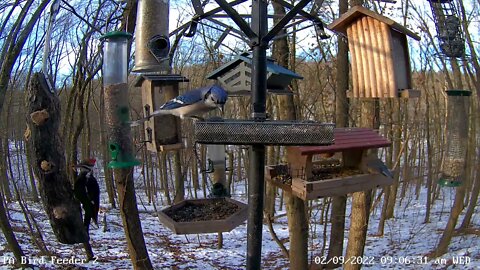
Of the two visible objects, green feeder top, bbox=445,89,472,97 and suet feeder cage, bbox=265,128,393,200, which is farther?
green feeder top, bbox=445,89,472,97

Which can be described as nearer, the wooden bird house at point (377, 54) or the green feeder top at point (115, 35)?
the green feeder top at point (115, 35)

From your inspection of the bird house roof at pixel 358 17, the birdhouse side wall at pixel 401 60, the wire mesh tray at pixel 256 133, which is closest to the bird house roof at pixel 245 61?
the bird house roof at pixel 358 17

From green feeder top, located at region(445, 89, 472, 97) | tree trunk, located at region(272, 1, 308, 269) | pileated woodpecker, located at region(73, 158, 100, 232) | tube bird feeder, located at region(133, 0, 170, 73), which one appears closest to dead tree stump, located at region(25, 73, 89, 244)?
pileated woodpecker, located at region(73, 158, 100, 232)

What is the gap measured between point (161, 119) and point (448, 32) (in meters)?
3.20

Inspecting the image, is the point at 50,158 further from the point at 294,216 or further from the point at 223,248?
the point at 223,248

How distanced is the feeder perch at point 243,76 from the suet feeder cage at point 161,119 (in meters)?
0.37

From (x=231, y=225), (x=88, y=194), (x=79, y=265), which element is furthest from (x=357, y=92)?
(x=79, y=265)

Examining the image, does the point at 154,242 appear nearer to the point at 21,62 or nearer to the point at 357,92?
the point at 21,62

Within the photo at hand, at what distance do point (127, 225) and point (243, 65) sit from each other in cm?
375

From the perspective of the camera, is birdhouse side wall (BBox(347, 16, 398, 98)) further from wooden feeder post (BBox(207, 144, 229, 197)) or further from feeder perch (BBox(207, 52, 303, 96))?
wooden feeder post (BBox(207, 144, 229, 197))

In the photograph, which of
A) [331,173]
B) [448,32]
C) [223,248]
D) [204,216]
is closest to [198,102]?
[204,216]

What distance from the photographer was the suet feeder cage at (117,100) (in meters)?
3.55

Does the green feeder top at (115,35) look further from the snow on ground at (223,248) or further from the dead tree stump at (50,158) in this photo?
the snow on ground at (223,248)

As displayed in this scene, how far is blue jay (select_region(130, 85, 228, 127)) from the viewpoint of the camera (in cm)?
267
